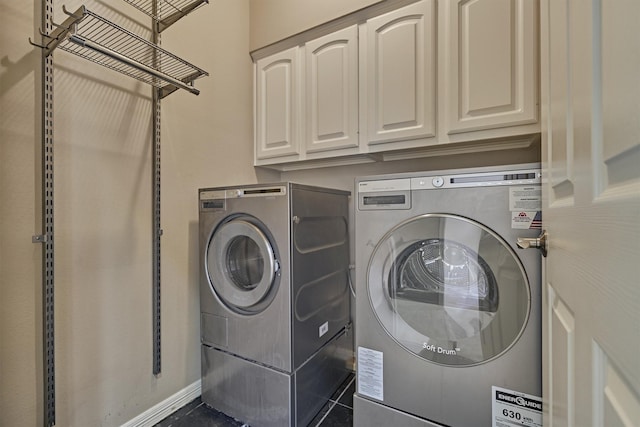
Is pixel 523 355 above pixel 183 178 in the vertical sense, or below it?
below

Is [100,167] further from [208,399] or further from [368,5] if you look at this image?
[368,5]

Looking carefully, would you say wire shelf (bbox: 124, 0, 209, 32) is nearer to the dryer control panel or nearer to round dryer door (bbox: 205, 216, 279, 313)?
round dryer door (bbox: 205, 216, 279, 313)

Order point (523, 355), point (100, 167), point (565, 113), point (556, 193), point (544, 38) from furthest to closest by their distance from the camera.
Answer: point (100, 167), point (523, 355), point (544, 38), point (556, 193), point (565, 113)

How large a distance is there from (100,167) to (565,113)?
5.29ft

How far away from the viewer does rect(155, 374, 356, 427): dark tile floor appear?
55.4 inches

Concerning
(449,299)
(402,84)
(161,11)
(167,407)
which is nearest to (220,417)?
(167,407)

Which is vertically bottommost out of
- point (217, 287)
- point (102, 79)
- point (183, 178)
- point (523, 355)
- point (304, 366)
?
point (304, 366)

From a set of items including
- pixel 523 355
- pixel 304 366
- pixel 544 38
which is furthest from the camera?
pixel 304 366

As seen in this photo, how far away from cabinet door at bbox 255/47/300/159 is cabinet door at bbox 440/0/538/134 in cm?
91

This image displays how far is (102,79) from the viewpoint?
125cm

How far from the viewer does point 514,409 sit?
0.99 meters

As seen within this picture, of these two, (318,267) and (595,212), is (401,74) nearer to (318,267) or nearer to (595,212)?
(318,267)

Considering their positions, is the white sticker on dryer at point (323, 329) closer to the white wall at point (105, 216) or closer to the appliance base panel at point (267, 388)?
the appliance base panel at point (267, 388)

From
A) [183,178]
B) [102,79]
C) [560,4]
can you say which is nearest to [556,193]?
[560,4]
